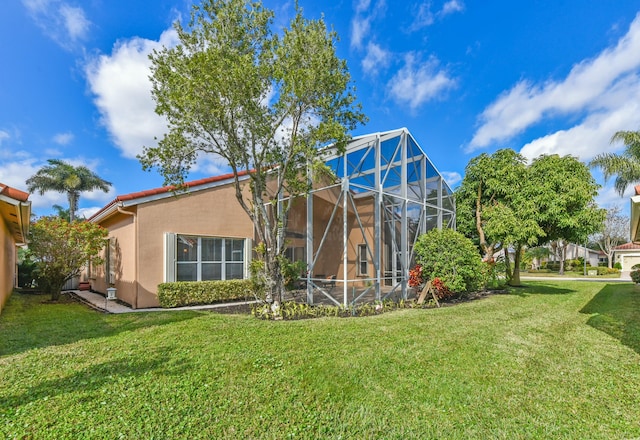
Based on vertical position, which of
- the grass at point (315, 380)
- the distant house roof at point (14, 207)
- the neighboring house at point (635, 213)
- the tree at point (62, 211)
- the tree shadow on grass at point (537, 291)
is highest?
the tree at point (62, 211)

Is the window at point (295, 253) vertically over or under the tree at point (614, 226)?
under

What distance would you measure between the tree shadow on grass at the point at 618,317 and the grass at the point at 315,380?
0.10 meters

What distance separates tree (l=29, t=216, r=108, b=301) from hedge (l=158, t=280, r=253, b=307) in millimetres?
3705

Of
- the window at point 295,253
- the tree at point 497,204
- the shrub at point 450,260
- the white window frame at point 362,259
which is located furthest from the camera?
the white window frame at point 362,259

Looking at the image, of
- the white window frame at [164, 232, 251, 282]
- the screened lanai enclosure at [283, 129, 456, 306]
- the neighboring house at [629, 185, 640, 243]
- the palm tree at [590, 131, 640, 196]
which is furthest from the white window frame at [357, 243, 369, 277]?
the palm tree at [590, 131, 640, 196]

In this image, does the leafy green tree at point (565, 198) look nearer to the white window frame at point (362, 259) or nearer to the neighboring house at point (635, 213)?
the neighboring house at point (635, 213)

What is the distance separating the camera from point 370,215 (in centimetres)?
1485

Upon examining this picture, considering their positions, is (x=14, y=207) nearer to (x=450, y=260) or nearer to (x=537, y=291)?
(x=450, y=260)

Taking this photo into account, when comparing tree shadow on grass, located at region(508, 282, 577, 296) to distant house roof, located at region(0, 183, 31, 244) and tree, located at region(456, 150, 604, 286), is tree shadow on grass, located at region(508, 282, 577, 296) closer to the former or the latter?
tree, located at region(456, 150, 604, 286)

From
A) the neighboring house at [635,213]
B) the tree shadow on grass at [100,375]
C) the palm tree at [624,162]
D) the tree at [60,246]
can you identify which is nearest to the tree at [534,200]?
the neighboring house at [635,213]

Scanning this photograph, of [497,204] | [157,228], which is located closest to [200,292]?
[157,228]

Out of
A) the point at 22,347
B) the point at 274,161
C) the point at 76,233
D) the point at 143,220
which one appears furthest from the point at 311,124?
the point at 76,233

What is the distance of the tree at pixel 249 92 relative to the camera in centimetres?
749

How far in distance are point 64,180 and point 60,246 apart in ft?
71.9
